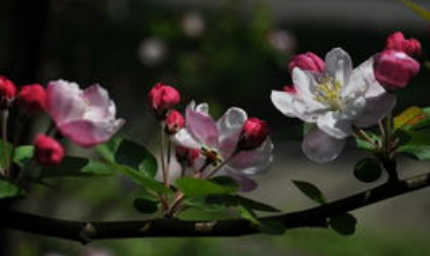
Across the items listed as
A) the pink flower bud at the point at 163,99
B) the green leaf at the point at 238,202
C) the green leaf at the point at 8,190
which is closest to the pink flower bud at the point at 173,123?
the pink flower bud at the point at 163,99

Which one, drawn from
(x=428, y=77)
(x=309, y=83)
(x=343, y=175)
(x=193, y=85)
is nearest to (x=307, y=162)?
(x=343, y=175)

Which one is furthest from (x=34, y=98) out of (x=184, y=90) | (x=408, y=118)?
(x=184, y=90)

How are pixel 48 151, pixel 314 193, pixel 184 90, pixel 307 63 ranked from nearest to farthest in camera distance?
pixel 48 151 < pixel 314 193 < pixel 307 63 < pixel 184 90

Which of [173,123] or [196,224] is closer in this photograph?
[196,224]

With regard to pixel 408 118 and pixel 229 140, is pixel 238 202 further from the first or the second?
pixel 408 118

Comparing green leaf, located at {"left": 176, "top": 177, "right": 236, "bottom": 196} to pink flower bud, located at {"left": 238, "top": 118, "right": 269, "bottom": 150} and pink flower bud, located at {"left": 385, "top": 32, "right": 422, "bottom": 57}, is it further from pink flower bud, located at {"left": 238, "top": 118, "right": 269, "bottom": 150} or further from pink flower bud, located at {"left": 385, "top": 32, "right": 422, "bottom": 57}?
pink flower bud, located at {"left": 385, "top": 32, "right": 422, "bottom": 57}

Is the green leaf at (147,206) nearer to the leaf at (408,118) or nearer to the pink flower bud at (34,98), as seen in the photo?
the pink flower bud at (34,98)
